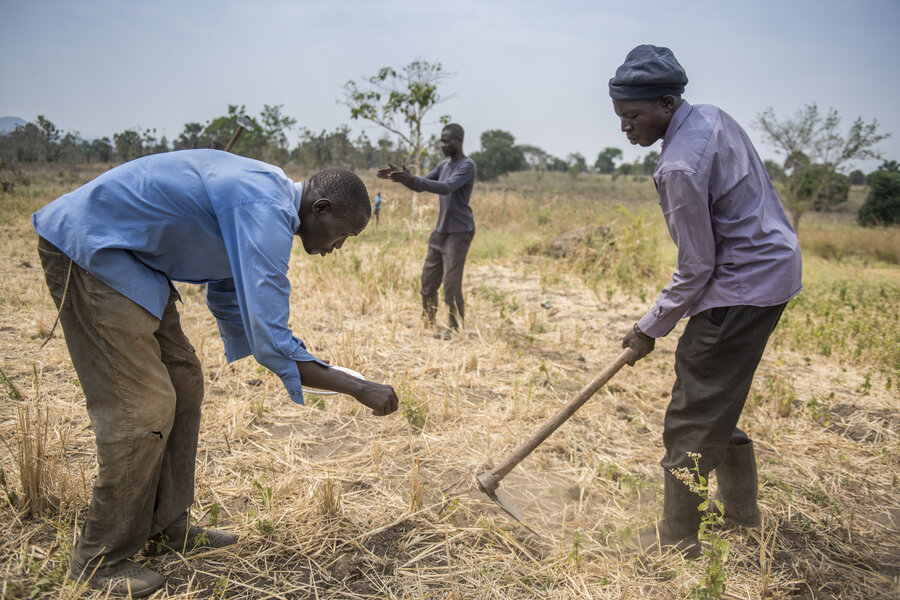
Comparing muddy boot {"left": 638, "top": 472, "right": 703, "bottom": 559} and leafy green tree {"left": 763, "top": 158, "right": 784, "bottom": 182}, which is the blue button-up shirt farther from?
leafy green tree {"left": 763, "top": 158, "right": 784, "bottom": 182}

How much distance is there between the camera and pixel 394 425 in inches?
133

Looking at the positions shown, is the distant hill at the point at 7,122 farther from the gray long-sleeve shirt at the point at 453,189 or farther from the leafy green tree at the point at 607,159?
the leafy green tree at the point at 607,159

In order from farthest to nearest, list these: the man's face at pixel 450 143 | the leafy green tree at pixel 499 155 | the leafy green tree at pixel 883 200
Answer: the leafy green tree at pixel 499 155
the leafy green tree at pixel 883 200
the man's face at pixel 450 143

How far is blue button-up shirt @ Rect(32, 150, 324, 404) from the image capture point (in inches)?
64.8

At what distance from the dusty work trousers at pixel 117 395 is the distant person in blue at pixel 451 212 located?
3216 millimetres

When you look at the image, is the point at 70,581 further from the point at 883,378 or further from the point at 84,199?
the point at 883,378

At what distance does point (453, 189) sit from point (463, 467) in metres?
2.64

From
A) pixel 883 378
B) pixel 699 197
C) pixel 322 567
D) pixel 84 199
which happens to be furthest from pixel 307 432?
pixel 883 378

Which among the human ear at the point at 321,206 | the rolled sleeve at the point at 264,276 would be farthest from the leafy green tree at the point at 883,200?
the rolled sleeve at the point at 264,276

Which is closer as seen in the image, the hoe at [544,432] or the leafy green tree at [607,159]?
the hoe at [544,432]

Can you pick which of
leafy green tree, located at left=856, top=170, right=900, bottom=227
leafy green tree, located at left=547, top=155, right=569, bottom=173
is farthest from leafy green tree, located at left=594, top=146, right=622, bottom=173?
leafy green tree, located at left=856, top=170, right=900, bottom=227

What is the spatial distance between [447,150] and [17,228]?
24.6ft

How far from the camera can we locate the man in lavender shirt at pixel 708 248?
2.07 m

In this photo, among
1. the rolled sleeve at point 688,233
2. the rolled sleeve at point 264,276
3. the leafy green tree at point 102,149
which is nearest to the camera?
the rolled sleeve at point 264,276
